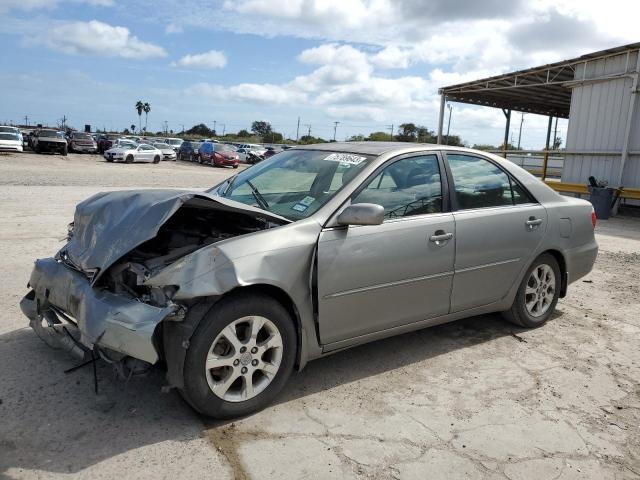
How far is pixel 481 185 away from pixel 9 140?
1465 inches

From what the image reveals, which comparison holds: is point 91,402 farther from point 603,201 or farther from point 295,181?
point 603,201

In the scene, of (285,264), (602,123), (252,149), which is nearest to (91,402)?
(285,264)

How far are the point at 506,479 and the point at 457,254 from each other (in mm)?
1724

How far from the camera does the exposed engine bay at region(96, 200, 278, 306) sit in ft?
10.5

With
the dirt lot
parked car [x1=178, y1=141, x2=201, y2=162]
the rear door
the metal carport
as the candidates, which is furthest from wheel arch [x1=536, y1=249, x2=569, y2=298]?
parked car [x1=178, y1=141, x2=201, y2=162]

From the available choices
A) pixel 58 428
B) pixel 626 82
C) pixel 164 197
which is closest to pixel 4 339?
pixel 58 428

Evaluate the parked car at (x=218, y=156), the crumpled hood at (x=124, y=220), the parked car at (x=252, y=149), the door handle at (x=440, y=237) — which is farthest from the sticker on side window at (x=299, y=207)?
the parked car at (x=252, y=149)

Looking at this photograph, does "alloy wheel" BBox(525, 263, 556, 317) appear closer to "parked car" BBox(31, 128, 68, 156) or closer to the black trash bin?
the black trash bin

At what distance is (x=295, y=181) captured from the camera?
4191 millimetres

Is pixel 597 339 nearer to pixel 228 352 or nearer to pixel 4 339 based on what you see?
pixel 228 352

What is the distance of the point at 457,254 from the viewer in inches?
162

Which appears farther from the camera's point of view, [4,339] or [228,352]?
[4,339]

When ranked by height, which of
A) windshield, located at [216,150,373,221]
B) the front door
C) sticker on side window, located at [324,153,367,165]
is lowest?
the front door

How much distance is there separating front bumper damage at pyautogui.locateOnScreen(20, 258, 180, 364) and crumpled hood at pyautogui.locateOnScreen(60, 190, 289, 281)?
129mm
